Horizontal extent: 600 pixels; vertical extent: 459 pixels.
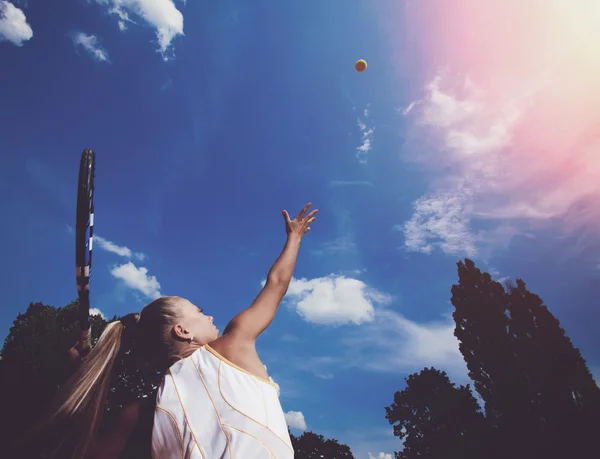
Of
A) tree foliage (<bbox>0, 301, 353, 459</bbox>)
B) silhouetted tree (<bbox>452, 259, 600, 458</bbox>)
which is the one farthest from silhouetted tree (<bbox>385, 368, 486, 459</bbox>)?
tree foliage (<bbox>0, 301, 353, 459</bbox>)

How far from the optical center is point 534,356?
78.7 feet

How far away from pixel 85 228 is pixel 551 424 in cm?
2914

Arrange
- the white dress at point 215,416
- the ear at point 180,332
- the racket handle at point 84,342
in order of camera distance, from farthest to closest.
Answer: the racket handle at point 84,342 → the ear at point 180,332 → the white dress at point 215,416

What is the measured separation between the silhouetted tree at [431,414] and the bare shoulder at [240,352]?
33.8 m

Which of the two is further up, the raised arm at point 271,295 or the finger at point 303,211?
the finger at point 303,211

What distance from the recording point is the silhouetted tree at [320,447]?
5453 cm

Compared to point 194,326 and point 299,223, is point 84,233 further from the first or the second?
point 299,223

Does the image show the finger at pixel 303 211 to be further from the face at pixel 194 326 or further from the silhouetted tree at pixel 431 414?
the silhouetted tree at pixel 431 414

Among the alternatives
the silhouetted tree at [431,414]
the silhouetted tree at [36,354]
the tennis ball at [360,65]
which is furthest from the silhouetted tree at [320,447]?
the tennis ball at [360,65]

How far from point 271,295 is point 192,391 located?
89 centimetres

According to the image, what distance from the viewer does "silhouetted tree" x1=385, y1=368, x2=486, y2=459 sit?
33.8 meters

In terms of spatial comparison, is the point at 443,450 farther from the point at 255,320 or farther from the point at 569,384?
the point at 255,320

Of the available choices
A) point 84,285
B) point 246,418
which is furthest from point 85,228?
point 246,418

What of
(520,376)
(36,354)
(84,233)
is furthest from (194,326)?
(36,354)
